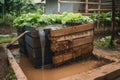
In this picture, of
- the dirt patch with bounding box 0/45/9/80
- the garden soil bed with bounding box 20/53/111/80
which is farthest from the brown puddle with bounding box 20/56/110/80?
the dirt patch with bounding box 0/45/9/80

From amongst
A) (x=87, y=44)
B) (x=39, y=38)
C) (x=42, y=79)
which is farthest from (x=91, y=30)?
(x=42, y=79)

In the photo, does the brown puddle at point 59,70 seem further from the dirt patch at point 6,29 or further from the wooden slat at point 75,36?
the dirt patch at point 6,29

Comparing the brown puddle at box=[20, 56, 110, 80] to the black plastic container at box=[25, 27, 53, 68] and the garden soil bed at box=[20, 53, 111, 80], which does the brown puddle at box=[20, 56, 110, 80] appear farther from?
the black plastic container at box=[25, 27, 53, 68]

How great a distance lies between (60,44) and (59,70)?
2.39 feet

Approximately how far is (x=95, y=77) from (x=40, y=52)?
1.78 m

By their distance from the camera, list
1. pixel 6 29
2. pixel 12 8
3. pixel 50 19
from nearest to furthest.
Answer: pixel 50 19 → pixel 6 29 → pixel 12 8

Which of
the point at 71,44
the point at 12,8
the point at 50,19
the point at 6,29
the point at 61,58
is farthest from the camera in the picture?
the point at 12,8

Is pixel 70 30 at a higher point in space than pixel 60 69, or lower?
higher

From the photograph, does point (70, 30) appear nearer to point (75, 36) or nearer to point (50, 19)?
point (75, 36)

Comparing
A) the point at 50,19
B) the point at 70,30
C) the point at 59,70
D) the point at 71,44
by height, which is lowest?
the point at 59,70

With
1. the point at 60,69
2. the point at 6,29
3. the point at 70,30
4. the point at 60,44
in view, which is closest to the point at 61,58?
the point at 60,69

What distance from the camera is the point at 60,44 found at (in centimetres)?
548

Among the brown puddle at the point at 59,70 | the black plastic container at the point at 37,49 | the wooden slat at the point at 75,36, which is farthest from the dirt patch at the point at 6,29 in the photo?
the wooden slat at the point at 75,36

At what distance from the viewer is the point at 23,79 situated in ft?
14.1
